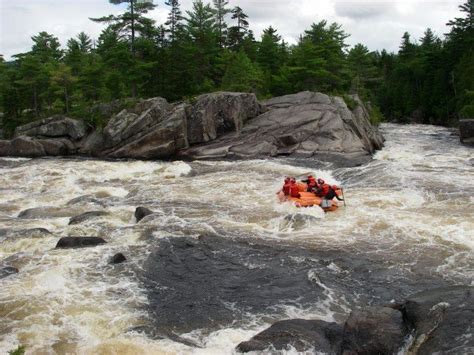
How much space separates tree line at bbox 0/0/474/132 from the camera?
118 ft

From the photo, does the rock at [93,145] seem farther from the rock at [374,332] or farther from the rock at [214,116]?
the rock at [374,332]

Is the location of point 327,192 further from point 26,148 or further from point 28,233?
point 26,148

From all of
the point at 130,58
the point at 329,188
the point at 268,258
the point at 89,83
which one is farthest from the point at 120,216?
the point at 89,83

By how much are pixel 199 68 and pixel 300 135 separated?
15.2 meters

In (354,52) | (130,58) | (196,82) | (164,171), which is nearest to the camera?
(164,171)

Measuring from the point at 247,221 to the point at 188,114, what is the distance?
16121 millimetres

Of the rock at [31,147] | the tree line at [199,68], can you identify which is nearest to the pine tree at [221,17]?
the tree line at [199,68]

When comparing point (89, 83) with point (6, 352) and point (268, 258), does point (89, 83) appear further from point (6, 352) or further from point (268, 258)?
point (6, 352)

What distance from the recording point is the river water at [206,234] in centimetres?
924

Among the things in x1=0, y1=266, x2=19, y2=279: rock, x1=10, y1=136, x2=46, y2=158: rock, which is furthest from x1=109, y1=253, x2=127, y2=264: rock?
x1=10, y1=136, x2=46, y2=158: rock

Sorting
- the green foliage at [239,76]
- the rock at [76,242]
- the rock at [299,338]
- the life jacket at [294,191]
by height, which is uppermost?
the green foliage at [239,76]

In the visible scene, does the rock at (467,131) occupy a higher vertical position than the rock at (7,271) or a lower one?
higher

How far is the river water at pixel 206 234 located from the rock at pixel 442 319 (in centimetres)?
200

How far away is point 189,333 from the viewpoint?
9.12 meters
